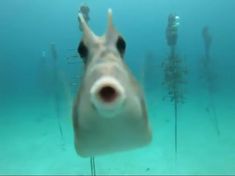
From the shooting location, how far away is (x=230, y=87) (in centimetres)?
1160

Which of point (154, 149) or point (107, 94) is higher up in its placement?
point (107, 94)

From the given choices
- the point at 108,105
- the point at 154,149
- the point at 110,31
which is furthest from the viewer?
the point at 154,149

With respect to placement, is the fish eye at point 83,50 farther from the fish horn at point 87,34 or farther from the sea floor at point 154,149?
the sea floor at point 154,149

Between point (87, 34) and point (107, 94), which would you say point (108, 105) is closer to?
point (107, 94)

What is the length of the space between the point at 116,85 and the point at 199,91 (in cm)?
1012

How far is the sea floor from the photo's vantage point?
24.9 ft

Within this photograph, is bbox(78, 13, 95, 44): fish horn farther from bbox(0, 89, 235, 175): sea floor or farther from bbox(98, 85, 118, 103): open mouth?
bbox(0, 89, 235, 175): sea floor

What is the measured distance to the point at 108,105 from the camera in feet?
4.05

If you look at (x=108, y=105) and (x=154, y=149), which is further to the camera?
(x=154, y=149)

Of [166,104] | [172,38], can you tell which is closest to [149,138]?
[172,38]

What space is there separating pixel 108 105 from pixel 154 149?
24.1ft

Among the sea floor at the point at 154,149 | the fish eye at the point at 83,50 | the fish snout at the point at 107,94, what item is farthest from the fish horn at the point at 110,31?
the sea floor at the point at 154,149

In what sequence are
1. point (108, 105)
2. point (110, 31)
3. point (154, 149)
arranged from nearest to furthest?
point (108, 105)
point (110, 31)
point (154, 149)

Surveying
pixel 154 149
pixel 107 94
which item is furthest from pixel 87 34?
pixel 154 149
